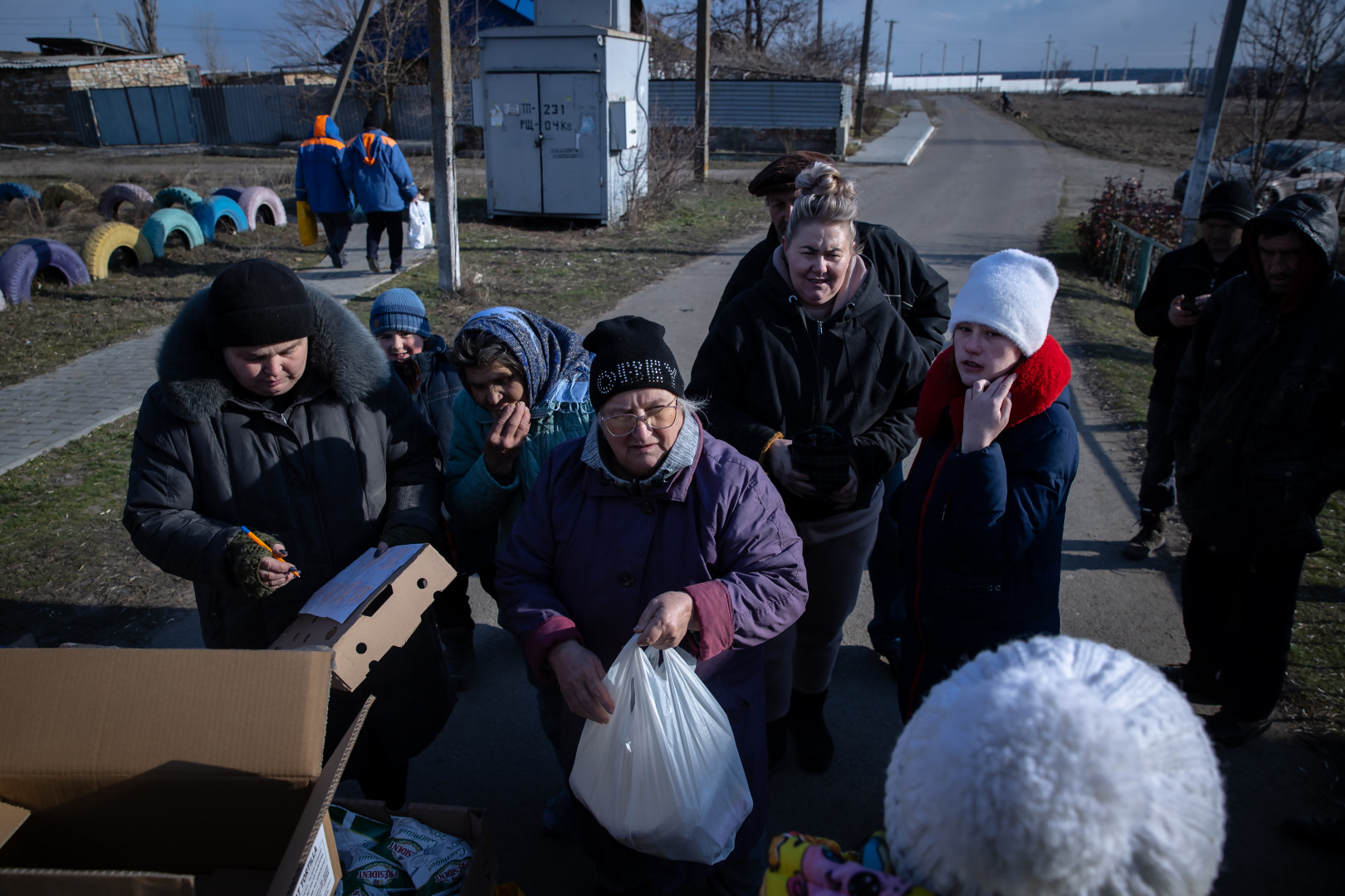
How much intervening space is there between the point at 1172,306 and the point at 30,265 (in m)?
10.7

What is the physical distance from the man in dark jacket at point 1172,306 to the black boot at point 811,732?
215 centimetres

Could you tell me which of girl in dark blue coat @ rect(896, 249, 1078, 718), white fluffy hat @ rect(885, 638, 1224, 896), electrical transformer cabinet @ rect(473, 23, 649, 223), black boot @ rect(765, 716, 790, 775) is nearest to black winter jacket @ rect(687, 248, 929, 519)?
girl in dark blue coat @ rect(896, 249, 1078, 718)

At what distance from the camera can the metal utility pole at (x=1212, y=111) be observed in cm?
707

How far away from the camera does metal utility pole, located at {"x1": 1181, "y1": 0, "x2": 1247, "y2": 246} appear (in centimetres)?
707

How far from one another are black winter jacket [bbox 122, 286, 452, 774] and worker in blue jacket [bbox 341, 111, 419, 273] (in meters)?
8.13

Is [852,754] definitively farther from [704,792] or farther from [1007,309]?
[1007,309]

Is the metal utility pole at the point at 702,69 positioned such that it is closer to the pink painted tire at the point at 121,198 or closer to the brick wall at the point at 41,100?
the pink painted tire at the point at 121,198

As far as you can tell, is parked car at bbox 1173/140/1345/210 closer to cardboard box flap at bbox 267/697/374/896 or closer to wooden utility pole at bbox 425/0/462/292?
wooden utility pole at bbox 425/0/462/292

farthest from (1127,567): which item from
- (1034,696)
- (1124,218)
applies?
(1124,218)

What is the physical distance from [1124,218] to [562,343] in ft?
36.5

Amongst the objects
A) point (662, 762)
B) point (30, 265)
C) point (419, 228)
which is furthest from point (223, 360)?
point (419, 228)

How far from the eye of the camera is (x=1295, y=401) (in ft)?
8.55

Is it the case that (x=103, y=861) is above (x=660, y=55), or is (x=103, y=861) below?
below

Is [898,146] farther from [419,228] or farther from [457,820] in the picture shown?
[457,820]
